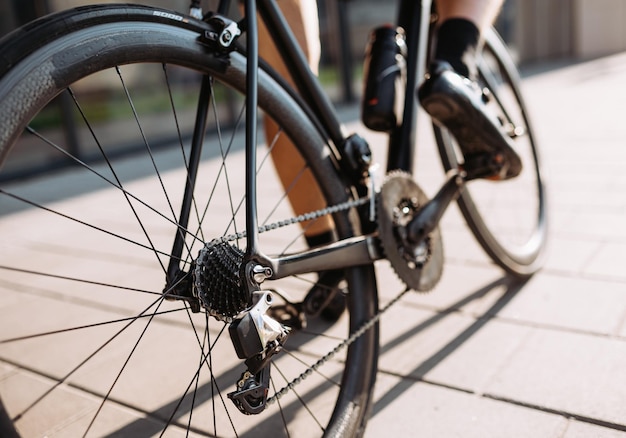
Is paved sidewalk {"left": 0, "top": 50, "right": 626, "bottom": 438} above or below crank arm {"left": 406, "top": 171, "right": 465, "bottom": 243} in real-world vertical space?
below

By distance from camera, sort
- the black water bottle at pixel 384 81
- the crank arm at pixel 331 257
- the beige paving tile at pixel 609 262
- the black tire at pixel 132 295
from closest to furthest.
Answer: the black tire at pixel 132 295, the crank arm at pixel 331 257, the black water bottle at pixel 384 81, the beige paving tile at pixel 609 262

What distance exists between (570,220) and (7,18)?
16.2 feet

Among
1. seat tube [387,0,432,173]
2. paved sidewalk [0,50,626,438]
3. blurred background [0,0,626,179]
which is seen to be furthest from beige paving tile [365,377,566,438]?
blurred background [0,0,626,179]

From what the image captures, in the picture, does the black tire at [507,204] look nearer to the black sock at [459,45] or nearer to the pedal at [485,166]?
the pedal at [485,166]

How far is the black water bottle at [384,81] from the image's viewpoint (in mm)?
1933

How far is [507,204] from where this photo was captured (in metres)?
3.53

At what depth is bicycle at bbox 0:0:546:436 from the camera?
3.86ft

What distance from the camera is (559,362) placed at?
1.87m

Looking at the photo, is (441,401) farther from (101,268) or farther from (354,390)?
(101,268)

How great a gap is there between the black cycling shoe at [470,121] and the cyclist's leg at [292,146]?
0.40 meters

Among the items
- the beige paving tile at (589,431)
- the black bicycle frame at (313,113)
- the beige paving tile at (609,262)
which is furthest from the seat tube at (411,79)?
the beige paving tile at (609,262)

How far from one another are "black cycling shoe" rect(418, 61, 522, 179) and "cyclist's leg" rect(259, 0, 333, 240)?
15.8 inches

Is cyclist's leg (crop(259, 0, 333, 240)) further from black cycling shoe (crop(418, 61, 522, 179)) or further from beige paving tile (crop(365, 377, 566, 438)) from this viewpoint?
beige paving tile (crop(365, 377, 566, 438))

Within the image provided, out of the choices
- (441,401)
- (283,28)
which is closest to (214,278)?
(283,28)
